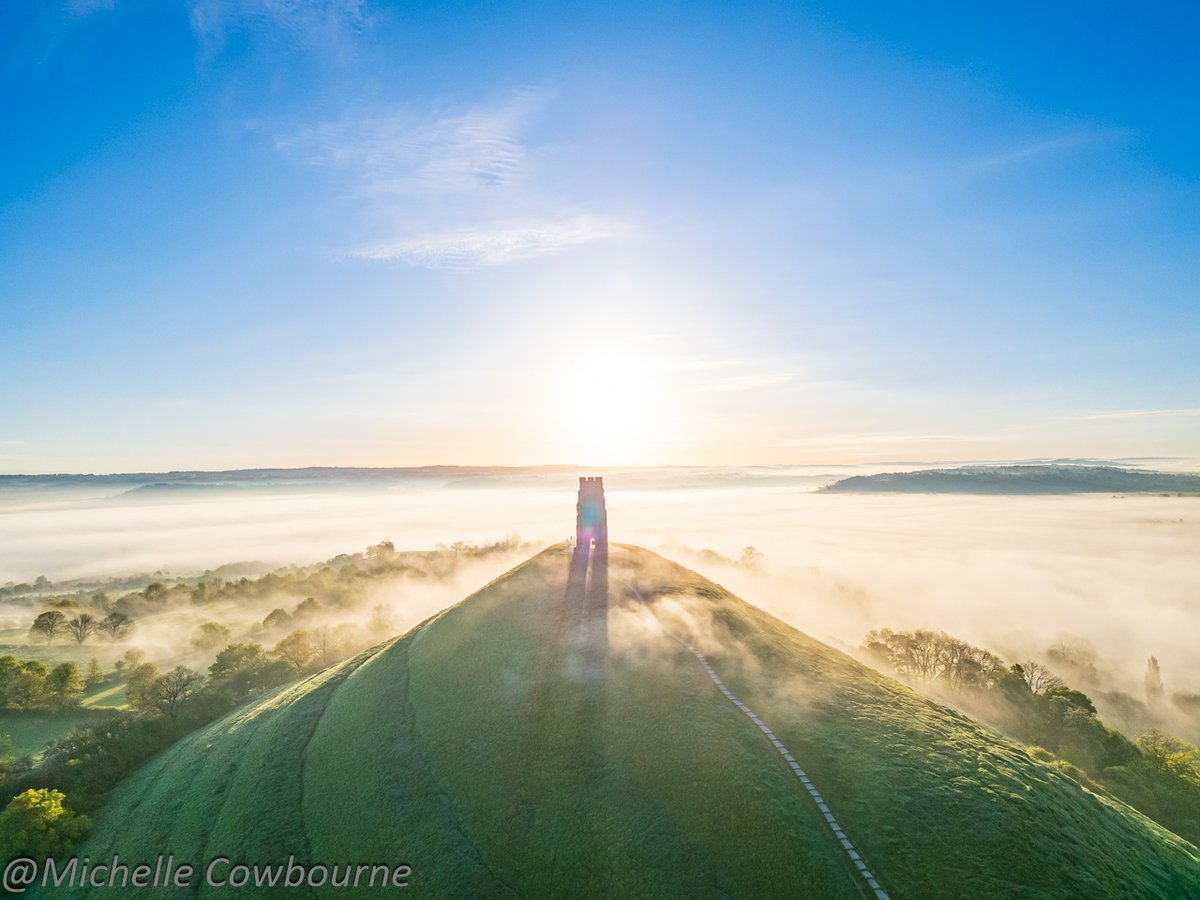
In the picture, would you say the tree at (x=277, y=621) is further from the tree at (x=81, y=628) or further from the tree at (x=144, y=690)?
the tree at (x=144, y=690)

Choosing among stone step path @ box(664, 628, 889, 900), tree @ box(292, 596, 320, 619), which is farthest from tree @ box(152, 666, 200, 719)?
tree @ box(292, 596, 320, 619)

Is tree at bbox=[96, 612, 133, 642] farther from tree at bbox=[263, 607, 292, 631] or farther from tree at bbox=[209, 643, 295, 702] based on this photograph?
tree at bbox=[209, 643, 295, 702]

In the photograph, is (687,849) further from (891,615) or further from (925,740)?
(891,615)

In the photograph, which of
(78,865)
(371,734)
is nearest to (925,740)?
(371,734)

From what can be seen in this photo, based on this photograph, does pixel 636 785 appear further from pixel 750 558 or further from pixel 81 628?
pixel 750 558

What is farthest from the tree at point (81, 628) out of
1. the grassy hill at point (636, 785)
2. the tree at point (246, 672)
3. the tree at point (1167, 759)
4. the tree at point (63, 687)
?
the tree at point (1167, 759)

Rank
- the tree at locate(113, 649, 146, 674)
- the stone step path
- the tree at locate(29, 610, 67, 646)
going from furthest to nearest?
the tree at locate(29, 610, 67, 646) → the tree at locate(113, 649, 146, 674) → the stone step path

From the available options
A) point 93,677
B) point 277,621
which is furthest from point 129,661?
point 277,621
